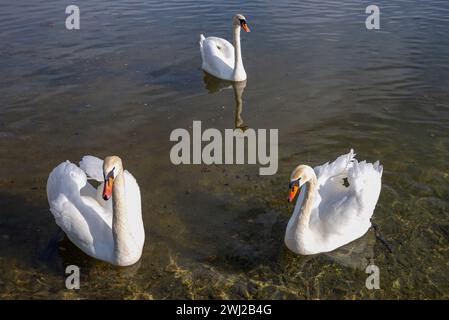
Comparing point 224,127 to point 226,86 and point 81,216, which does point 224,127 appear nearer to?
point 226,86

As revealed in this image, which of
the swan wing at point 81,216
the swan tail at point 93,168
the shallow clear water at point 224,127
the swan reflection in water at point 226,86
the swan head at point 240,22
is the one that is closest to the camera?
the swan wing at point 81,216

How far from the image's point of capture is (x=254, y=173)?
327 inches

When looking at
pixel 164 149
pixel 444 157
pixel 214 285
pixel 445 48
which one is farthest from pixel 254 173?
pixel 445 48

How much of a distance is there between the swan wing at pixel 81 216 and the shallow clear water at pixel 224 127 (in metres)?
0.37

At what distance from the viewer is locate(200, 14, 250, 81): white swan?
11.8 meters

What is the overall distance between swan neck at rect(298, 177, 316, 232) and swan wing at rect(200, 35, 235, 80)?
6401 millimetres

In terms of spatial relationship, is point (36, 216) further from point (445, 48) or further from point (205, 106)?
point (445, 48)

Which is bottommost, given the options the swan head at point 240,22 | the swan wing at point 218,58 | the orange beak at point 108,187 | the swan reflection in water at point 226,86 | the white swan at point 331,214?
the white swan at point 331,214

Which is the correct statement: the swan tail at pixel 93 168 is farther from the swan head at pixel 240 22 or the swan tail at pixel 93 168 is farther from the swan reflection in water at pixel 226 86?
the swan head at pixel 240 22

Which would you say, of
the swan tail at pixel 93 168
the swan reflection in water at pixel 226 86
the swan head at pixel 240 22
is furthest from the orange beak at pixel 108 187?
the swan head at pixel 240 22

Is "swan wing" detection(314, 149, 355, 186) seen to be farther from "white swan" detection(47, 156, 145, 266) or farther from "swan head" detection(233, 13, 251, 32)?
"swan head" detection(233, 13, 251, 32)

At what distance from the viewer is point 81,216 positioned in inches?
240

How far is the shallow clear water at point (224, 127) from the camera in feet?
20.4
